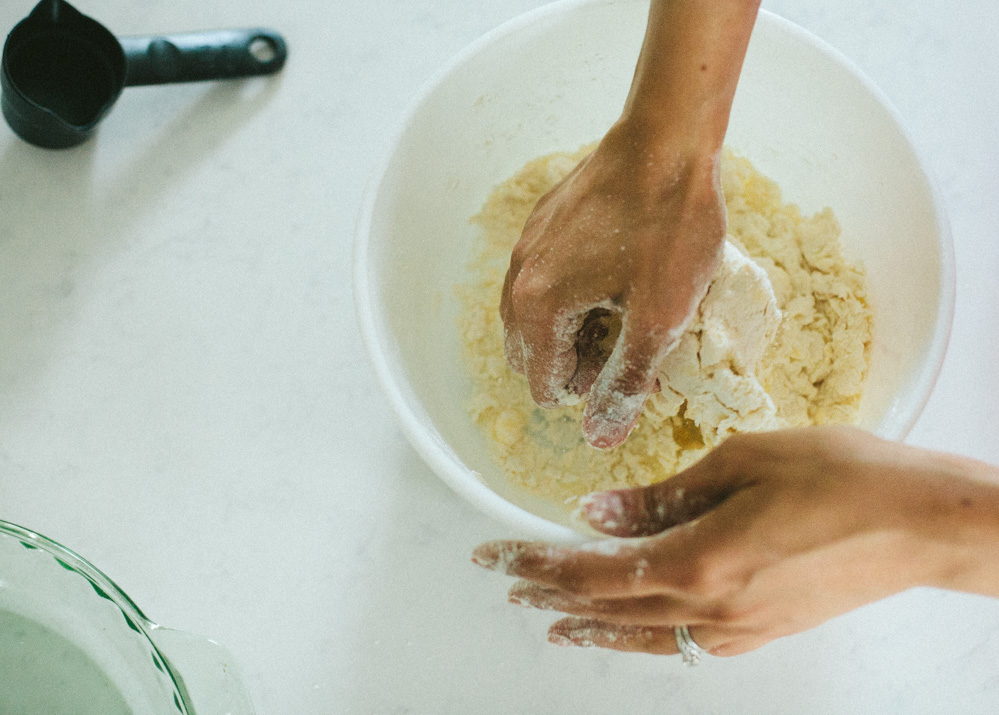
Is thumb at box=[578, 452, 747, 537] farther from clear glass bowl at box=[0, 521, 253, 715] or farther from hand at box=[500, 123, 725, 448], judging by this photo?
clear glass bowl at box=[0, 521, 253, 715]

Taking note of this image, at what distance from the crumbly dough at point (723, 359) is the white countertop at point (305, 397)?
0.38ft

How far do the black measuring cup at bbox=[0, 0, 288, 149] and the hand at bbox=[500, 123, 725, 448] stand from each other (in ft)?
1.63

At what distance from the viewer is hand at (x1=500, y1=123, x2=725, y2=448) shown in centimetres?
63

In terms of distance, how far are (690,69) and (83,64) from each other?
72 centimetres

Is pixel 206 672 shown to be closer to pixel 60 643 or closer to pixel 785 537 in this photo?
pixel 60 643

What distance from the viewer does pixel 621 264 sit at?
2.11ft

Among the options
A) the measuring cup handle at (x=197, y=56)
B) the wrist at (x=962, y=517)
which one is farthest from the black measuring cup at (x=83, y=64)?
the wrist at (x=962, y=517)

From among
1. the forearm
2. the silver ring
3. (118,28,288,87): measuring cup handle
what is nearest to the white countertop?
(118,28,288,87): measuring cup handle

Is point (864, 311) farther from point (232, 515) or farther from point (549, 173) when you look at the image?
point (232, 515)

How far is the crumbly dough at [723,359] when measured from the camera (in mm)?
713

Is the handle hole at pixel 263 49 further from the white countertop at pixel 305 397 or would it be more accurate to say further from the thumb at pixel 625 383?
the thumb at pixel 625 383

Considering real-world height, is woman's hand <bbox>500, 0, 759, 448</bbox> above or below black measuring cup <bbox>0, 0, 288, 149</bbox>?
above

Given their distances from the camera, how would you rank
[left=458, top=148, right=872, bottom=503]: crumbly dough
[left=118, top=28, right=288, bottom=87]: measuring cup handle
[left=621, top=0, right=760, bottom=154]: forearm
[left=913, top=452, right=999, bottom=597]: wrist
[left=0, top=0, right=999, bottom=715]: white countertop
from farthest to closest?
[left=118, top=28, right=288, bottom=87]: measuring cup handle
[left=0, top=0, right=999, bottom=715]: white countertop
[left=458, top=148, right=872, bottom=503]: crumbly dough
[left=621, top=0, right=760, bottom=154]: forearm
[left=913, top=452, right=999, bottom=597]: wrist

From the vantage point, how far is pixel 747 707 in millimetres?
817
